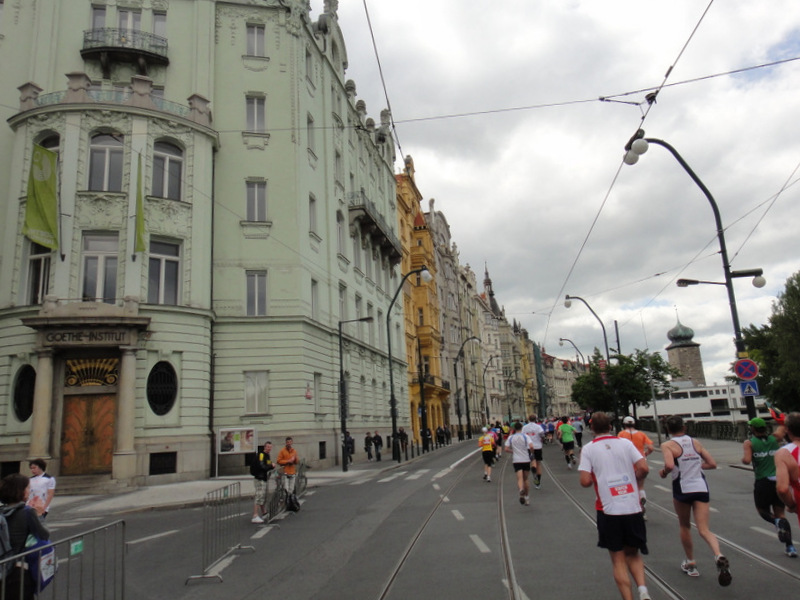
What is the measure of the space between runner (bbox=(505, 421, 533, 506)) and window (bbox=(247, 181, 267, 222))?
57.8 ft

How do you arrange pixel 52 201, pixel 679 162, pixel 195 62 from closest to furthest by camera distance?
pixel 679 162 → pixel 52 201 → pixel 195 62

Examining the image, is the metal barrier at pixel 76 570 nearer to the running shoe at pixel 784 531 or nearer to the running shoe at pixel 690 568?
the running shoe at pixel 690 568

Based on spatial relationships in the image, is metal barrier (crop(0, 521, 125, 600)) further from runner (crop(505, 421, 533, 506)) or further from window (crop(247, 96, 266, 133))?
window (crop(247, 96, 266, 133))

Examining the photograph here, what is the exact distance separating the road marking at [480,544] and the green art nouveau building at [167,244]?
14.9 m

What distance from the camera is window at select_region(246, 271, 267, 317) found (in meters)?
26.7

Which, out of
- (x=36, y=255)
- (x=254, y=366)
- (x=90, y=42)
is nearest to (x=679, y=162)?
(x=254, y=366)

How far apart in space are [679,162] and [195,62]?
70.2ft

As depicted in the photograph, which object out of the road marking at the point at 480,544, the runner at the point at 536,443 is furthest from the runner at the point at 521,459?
the road marking at the point at 480,544

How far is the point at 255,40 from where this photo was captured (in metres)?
29.5

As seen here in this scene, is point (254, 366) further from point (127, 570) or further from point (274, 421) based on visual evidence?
point (127, 570)

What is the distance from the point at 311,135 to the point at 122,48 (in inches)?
356

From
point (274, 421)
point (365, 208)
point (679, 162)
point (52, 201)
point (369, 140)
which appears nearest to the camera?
point (679, 162)

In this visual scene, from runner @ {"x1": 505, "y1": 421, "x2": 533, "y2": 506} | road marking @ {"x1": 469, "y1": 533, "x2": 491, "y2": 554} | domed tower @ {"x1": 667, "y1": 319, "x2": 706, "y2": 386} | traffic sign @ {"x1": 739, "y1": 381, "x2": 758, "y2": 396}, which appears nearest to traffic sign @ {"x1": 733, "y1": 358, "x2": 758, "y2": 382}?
traffic sign @ {"x1": 739, "y1": 381, "x2": 758, "y2": 396}

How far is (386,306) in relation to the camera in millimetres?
44219
